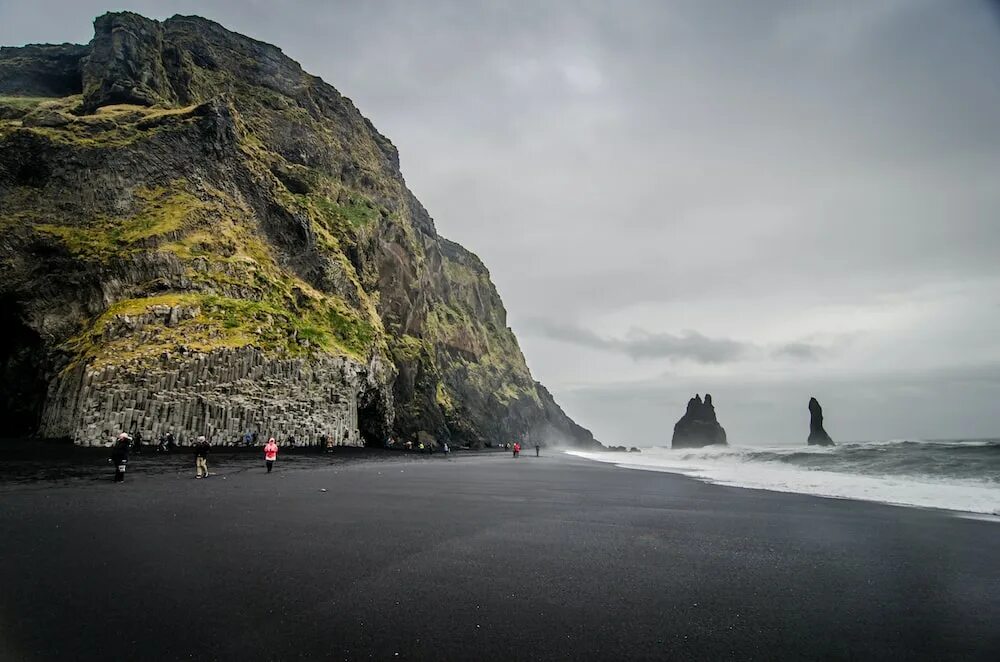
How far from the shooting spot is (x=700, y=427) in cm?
16362

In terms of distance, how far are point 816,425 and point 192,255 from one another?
129 metres

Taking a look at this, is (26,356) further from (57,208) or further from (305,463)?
(305,463)

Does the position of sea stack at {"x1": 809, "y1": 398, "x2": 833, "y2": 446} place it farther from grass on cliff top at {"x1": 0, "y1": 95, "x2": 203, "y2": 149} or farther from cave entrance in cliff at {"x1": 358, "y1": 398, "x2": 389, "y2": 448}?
grass on cliff top at {"x1": 0, "y1": 95, "x2": 203, "y2": 149}

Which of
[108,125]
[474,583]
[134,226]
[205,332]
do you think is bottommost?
[474,583]

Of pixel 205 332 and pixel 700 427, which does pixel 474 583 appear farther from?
pixel 700 427

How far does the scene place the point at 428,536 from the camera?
1073 cm

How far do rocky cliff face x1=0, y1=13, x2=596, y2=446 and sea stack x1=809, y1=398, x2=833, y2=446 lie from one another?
294 ft

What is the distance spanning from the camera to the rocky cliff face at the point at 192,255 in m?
39.4

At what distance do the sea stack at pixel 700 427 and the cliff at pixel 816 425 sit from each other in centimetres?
4632

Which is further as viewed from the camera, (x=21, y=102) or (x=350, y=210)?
(x=350, y=210)

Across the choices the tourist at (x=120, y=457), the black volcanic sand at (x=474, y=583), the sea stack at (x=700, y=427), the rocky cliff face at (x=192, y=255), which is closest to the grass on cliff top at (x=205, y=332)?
the rocky cliff face at (x=192, y=255)

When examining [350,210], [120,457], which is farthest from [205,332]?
[350,210]

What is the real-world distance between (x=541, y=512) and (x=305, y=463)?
908 inches

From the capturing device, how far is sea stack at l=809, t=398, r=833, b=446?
114 meters
